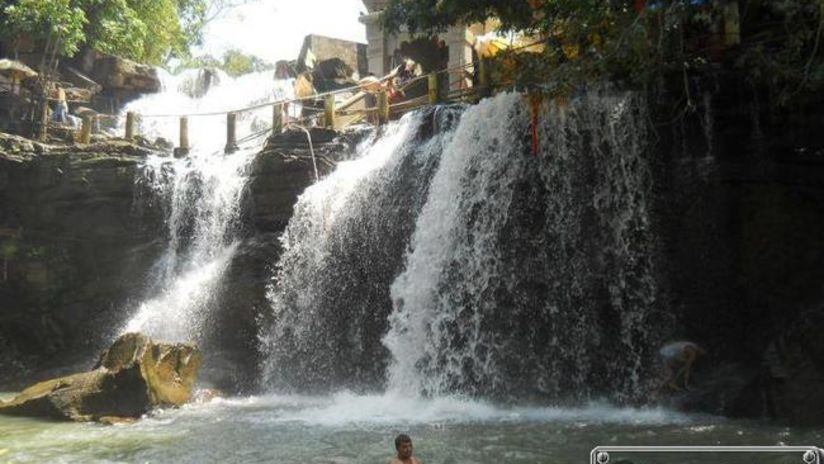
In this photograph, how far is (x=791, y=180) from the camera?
1183 cm

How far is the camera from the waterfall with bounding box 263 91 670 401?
12.3 m

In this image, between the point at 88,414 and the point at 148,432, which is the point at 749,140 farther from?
the point at 88,414

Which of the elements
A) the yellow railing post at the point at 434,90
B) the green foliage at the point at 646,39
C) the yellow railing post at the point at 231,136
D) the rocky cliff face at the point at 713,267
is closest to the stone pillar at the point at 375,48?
the yellow railing post at the point at 231,136

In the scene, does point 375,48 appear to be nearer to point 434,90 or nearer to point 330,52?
point 330,52

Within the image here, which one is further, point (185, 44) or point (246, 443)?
point (185, 44)

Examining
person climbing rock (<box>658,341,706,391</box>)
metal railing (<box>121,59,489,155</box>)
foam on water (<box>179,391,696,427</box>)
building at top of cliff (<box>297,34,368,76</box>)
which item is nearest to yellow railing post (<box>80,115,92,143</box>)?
metal railing (<box>121,59,489,155</box>)

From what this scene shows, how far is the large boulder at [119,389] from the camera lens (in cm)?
1173

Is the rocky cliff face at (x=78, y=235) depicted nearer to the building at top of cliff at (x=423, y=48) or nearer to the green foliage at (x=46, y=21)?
the green foliage at (x=46, y=21)

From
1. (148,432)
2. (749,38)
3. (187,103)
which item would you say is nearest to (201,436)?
(148,432)

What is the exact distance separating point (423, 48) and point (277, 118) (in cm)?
847

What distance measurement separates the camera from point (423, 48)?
2658 centimetres

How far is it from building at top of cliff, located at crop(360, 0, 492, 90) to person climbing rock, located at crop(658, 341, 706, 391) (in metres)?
13.5

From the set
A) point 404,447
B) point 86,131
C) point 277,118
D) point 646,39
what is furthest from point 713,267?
point 86,131

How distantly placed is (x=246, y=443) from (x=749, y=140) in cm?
843
